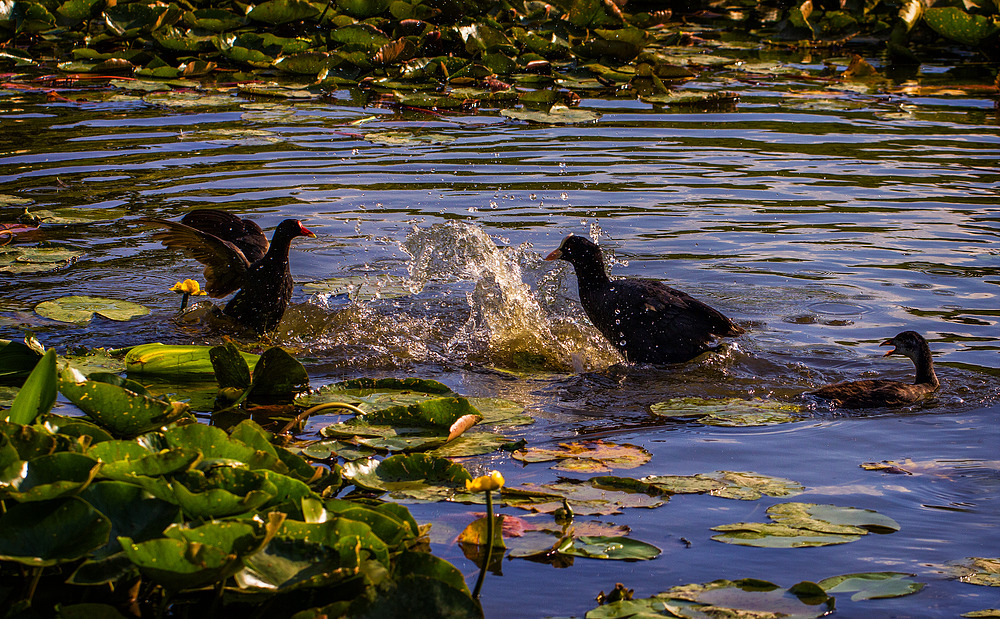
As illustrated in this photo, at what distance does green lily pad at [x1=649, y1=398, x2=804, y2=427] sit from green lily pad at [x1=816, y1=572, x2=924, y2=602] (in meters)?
1.39

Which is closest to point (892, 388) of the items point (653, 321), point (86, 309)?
point (653, 321)

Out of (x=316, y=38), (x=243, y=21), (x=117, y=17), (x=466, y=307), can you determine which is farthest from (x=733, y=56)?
(x=466, y=307)

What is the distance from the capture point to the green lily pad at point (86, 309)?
534 centimetres

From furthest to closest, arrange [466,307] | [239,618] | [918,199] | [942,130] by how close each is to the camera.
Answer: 1. [942,130]
2. [918,199]
3. [466,307]
4. [239,618]

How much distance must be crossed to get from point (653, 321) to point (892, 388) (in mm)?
1345

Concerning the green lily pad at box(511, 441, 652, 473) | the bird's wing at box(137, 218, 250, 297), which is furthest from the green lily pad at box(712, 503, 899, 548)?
the bird's wing at box(137, 218, 250, 297)

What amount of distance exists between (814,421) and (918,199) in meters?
4.21

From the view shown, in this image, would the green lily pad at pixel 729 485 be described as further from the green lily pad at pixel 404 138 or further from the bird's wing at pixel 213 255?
the green lily pad at pixel 404 138

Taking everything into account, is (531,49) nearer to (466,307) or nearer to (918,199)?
(918,199)

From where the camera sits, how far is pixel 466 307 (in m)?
6.27

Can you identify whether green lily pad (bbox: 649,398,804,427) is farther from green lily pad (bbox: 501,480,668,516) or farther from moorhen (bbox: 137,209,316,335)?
moorhen (bbox: 137,209,316,335)

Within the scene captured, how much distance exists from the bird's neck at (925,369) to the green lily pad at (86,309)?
408 cm

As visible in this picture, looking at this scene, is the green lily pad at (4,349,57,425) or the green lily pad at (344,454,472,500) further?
the green lily pad at (344,454,472,500)

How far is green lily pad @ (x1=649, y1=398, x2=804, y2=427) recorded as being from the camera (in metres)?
4.41
